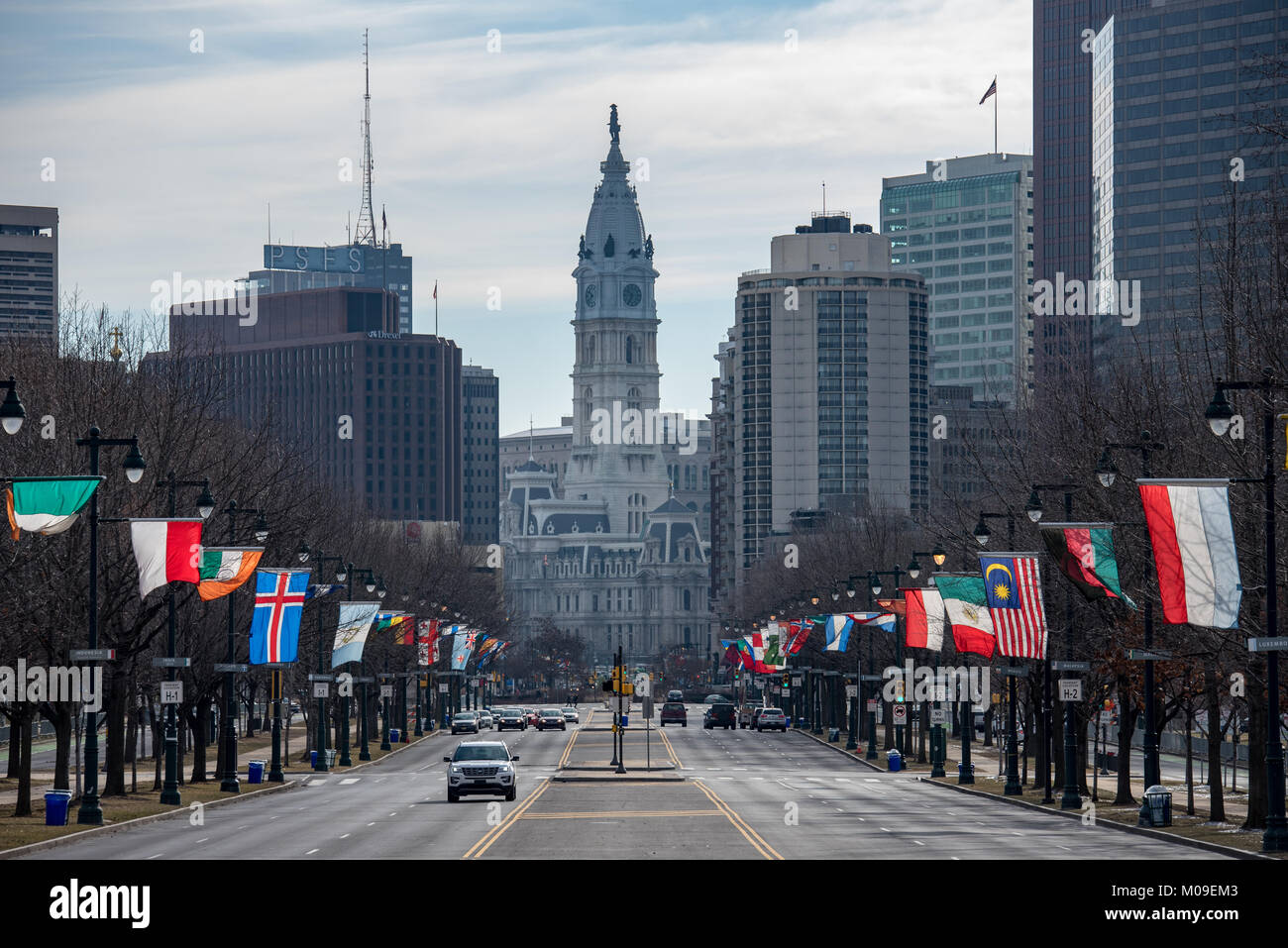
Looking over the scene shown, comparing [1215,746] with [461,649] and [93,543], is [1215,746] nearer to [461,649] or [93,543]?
[93,543]

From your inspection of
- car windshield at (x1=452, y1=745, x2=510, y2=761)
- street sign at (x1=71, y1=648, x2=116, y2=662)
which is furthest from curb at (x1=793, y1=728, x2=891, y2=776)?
street sign at (x1=71, y1=648, x2=116, y2=662)

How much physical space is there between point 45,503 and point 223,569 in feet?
39.3

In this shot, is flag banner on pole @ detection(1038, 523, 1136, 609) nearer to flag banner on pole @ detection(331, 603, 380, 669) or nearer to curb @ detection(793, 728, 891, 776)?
flag banner on pole @ detection(331, 603, 380, 669)

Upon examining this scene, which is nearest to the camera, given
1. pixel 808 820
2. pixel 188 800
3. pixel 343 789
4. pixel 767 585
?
pixel 808 820

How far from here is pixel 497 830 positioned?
44656mm

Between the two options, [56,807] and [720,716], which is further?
[720,716]

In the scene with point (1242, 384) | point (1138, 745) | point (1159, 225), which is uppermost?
point (1159, 225)

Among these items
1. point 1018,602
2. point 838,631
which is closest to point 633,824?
point 1018,602

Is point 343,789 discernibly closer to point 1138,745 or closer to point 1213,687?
point 1213,687

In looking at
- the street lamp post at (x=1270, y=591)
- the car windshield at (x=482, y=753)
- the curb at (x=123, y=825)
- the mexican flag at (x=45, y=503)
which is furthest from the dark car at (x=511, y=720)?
the street lamp post at (x=1270, y=591)

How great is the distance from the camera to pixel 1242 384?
35031 mm

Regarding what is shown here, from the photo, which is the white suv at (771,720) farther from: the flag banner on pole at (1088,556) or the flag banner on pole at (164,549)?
the flag banner on pole at (164,549)

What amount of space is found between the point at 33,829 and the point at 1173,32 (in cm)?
16142
